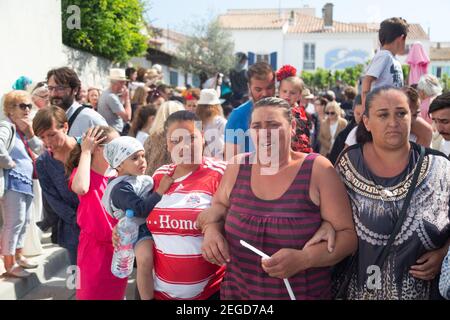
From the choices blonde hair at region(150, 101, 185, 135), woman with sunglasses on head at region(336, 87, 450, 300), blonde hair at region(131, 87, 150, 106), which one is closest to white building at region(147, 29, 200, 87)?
blonde hair at region(131, 87, 150, 106)

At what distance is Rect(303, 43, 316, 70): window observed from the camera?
46.8 m

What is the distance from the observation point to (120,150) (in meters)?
2.63

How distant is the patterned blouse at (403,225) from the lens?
1.96 metres

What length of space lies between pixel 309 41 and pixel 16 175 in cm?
4539

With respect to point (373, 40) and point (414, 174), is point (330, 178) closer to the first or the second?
point (414, 174)

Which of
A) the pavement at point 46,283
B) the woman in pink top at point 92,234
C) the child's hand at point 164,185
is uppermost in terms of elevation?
the child's hand at point 164,185

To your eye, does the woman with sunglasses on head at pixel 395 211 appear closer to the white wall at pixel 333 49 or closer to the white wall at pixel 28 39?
the white wall at pixel 28 39

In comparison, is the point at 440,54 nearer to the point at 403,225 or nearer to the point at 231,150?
the point at 231,150

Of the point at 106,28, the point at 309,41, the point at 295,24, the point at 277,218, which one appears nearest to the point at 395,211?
the point at 277,218

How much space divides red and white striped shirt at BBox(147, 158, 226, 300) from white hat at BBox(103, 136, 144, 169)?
378 millimetres

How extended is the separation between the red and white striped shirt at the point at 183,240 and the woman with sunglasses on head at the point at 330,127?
4.83 metres

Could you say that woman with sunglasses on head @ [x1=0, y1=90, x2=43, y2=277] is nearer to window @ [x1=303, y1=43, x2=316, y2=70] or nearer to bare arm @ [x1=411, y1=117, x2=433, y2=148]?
bare arm @ [x1=411, y1=117, x2=433, y2=148]

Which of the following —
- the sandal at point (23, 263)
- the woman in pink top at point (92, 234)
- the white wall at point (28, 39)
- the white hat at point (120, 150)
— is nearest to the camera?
the white hat at point (120, 150)

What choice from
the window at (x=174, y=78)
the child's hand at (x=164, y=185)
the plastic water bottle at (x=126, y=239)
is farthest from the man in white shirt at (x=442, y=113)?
the window at (x=174, y=78)
